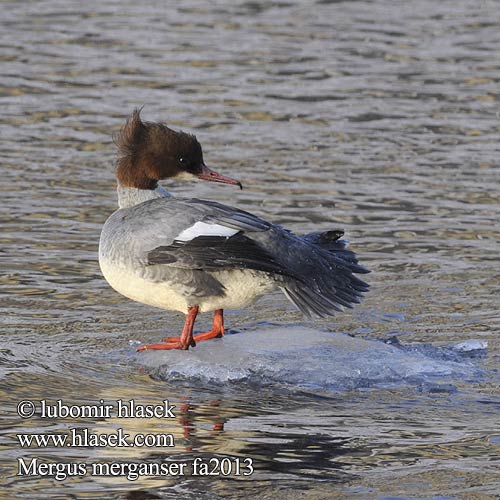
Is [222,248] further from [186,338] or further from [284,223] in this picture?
[284,223]

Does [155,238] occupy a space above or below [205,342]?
above

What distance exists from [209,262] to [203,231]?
0.52ft

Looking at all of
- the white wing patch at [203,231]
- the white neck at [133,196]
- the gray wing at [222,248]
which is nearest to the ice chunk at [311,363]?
the gray wing at [222,248]

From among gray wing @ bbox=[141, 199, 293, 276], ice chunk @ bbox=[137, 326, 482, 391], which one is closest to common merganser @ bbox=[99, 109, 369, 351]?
gray wing @ bbox=[141, 199, 293, 276]

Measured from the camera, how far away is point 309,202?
9898mm

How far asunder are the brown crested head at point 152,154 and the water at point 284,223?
2.84 feet

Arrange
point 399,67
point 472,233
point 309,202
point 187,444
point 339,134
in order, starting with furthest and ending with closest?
point 399,67 → point 339,134 → point 309,202 → point 472,233 → point 187,444

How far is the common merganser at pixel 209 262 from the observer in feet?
21.3

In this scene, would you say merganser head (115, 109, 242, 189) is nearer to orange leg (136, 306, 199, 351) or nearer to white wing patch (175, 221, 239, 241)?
white wing patch (175, 221, 239, 241)

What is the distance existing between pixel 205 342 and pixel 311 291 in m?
0.67

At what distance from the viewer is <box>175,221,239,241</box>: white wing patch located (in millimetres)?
6484

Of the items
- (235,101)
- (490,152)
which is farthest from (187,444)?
(235,101)

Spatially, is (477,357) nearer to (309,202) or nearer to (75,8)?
(309,202)

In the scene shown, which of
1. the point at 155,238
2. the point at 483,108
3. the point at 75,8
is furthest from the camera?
the point at 75,8
